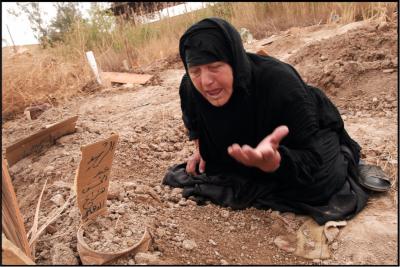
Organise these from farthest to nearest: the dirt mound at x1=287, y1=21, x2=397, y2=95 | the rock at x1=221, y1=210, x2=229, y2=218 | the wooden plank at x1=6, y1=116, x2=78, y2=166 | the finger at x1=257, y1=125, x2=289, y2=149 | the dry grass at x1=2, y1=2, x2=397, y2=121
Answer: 1. the dry grass at x1=2, y1=2, x2=397, y2=121
2. the dirt mound at x1=287, y1=21, x2=397, y2=95
3. the wooden plank at x1=6, y1=116, x2=78, y2=166
4. the rock at x1=221, y1=210, x2=229, y2=218
5. the finger at x1=257, y1=125, x2=289, y2=149

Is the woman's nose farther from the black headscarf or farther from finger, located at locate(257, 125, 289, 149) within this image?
finger, located at locate(257, 125, 289, 149)

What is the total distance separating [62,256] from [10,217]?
0.29 metres

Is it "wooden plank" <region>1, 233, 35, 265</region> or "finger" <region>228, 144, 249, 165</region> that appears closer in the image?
"wooden plank" <region>1, 233, 35, 265</region>

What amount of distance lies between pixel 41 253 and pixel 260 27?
8.44 meters

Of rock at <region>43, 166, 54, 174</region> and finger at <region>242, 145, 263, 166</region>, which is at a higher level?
finger at <region>242, 145, 263, 166</region>

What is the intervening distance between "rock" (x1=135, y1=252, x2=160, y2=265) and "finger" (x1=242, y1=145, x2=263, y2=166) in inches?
22.1

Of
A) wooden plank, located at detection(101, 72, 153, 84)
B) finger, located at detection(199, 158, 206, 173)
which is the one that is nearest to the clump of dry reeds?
wooden plank, located at detection(101, 72, 153, 84)

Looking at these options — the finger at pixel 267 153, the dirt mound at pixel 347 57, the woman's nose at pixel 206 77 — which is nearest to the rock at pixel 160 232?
the finger at pixel 267 153

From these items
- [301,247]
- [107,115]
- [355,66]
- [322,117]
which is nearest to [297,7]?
[355,66]

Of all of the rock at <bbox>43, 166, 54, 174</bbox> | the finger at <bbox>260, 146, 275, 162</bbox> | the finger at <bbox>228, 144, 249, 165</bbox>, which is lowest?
the rock at <bbox>43, 166, 54, 174</bbox>

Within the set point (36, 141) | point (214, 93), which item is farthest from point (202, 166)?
point (36, 141)

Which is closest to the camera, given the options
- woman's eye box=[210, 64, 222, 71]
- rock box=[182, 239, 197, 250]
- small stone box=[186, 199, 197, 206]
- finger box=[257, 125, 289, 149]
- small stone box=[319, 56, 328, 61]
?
finger box=[257, 125, 289, 149]

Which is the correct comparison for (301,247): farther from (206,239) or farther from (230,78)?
(230,78)

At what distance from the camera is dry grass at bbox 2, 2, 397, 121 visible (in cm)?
575
